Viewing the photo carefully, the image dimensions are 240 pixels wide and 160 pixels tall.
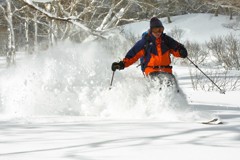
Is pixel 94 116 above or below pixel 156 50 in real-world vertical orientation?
below

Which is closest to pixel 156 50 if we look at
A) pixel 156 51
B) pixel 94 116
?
pixel 156 51

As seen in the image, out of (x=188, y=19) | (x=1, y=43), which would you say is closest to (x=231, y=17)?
(x=188, y=19)

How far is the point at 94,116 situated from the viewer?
18.9 feet

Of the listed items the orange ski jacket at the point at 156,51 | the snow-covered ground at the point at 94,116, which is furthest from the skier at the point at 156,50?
the snow-covered ground at the point at 94,116

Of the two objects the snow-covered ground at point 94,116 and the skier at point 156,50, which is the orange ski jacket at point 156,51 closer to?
the skier at point 156,50

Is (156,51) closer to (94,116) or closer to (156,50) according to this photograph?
(156,50)

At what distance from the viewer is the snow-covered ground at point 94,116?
3.26 metres

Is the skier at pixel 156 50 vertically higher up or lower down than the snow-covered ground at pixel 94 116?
higher up

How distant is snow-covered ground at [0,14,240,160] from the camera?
3262 millimetres

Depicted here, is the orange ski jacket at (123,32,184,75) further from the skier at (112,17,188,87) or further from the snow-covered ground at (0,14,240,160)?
the snow-covered ground at (0,14,240,160)

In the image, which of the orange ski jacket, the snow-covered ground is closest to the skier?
the orange ski jacket

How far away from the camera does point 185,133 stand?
3975 mm

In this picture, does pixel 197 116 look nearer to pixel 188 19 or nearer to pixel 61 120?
pixel 61 120

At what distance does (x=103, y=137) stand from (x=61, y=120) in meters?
1.48
